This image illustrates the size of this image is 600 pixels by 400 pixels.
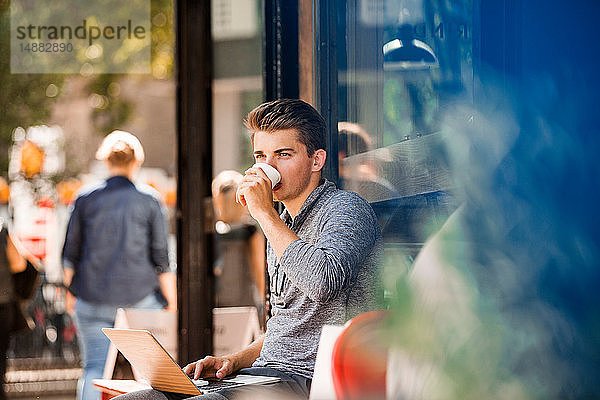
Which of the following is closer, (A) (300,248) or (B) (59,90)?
(A) (300,248)

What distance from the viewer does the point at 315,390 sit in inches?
82.9

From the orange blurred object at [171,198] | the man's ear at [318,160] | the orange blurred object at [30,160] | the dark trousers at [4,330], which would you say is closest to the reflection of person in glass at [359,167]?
the man's ear at [318,160]

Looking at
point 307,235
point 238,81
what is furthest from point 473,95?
point 238,81

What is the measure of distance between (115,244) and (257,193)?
252 centimetres

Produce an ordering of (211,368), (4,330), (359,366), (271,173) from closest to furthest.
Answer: (359,366) < (271,173) < (211,368) < (4,330)

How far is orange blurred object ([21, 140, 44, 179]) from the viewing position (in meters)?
5.02

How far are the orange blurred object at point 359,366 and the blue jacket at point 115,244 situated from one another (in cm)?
317

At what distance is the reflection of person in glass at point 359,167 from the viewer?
2717 mm

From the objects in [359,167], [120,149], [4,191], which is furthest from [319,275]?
[4,191]

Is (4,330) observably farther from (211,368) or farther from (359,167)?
(359,167)

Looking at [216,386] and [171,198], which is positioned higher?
[171,198]

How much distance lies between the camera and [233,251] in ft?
16.9

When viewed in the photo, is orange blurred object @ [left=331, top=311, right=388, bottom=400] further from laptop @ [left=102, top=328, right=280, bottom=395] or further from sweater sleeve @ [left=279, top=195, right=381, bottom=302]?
laptop @ [left=102, top=328, right=280, bottom=395]

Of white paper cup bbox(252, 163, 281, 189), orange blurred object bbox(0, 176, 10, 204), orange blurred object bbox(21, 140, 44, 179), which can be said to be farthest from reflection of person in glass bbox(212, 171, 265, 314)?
white paper cup bbox(252, 163, 281, 189)
